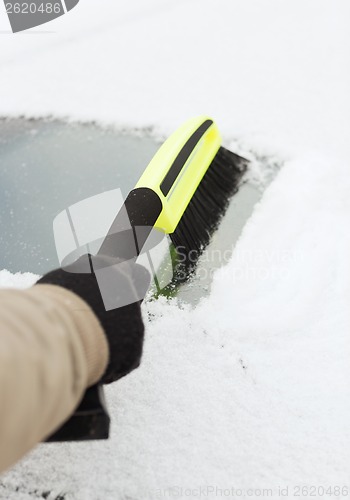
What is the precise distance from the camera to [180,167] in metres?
0.88

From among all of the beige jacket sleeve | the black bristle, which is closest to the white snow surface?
the black bristle

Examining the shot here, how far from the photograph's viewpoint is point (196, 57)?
1.30m

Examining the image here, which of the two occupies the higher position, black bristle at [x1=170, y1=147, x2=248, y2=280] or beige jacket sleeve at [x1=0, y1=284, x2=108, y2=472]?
beige jacket sleeve at [x1=0, y1=284, x2=108, y2=472]

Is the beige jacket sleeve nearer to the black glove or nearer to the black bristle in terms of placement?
the black glove

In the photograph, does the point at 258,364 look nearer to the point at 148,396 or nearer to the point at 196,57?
the point at 148,396

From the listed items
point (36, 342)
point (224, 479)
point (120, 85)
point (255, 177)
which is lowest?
point (224, 479)

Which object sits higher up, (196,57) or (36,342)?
(36,342)

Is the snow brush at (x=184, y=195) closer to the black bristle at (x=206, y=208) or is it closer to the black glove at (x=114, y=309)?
the black bristle at (x=206, y=208)

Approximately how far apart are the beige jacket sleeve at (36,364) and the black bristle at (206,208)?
1.50ft

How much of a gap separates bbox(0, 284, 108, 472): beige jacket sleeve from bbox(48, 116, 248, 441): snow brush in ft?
1.07

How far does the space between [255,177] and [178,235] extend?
0.25m

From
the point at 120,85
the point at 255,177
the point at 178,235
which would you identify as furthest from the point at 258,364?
the point at 120,85

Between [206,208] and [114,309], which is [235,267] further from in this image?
[114,309]

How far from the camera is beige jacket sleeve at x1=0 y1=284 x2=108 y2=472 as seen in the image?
13.8 inches
